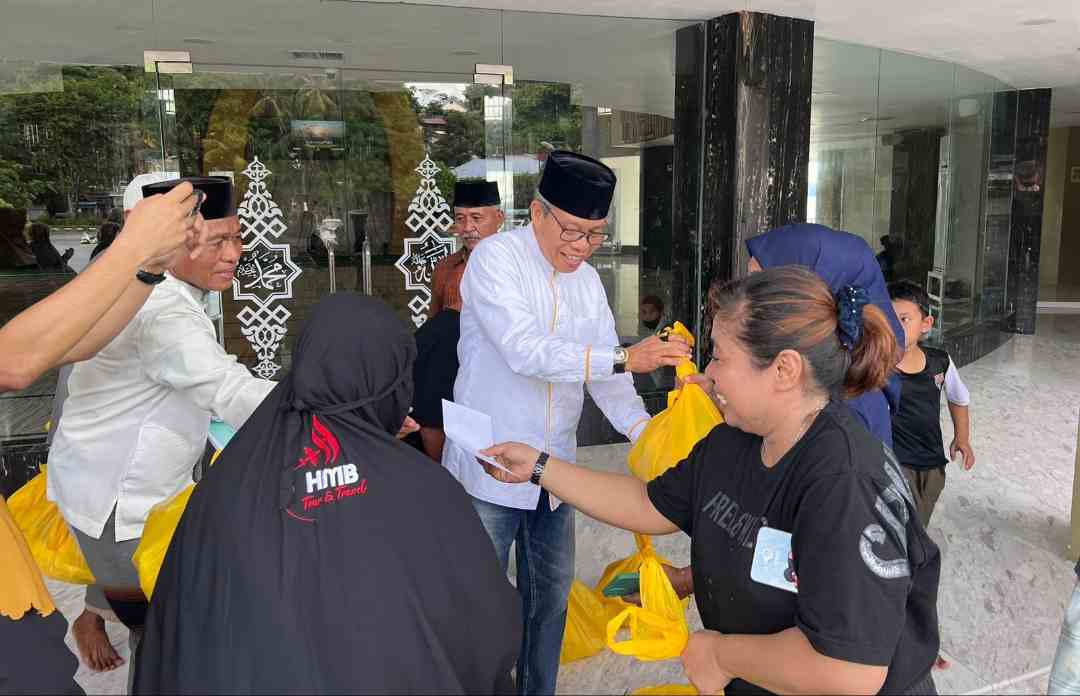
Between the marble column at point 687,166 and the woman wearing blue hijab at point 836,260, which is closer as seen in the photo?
the woman wearing blue hijab at point 836,260

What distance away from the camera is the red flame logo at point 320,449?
140 centimetres

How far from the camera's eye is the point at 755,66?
5.79 meters

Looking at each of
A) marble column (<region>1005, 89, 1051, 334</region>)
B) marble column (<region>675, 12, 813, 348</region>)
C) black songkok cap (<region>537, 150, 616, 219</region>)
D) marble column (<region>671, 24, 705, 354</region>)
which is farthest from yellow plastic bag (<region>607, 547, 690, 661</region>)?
marble column (<region>1005, 89, 1051, 334</region>)

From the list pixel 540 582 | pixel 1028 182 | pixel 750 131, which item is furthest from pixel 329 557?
pixel 1028 182

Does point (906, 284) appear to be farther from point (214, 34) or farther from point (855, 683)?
point (214, 34)

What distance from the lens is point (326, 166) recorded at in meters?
5.78

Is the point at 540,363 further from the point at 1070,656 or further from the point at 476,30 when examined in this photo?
the point at 476,30

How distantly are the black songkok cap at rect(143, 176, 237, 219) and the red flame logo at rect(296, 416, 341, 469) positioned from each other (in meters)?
0.96

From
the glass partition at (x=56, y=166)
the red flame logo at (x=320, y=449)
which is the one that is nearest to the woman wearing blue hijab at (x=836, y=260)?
the red flame logo at (x=320, y=449)

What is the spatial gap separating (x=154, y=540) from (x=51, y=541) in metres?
0.42

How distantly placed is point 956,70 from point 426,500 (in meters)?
9.40

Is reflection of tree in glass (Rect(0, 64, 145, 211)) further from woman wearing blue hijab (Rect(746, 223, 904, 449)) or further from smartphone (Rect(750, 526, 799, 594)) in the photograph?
smartphone (Rect(750, 526, 799, 594))

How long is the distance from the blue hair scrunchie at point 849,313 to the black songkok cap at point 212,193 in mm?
1544

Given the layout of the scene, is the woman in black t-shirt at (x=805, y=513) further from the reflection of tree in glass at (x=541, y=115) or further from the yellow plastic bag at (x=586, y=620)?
the reflection of tree in glass at (x=541, y=115)
